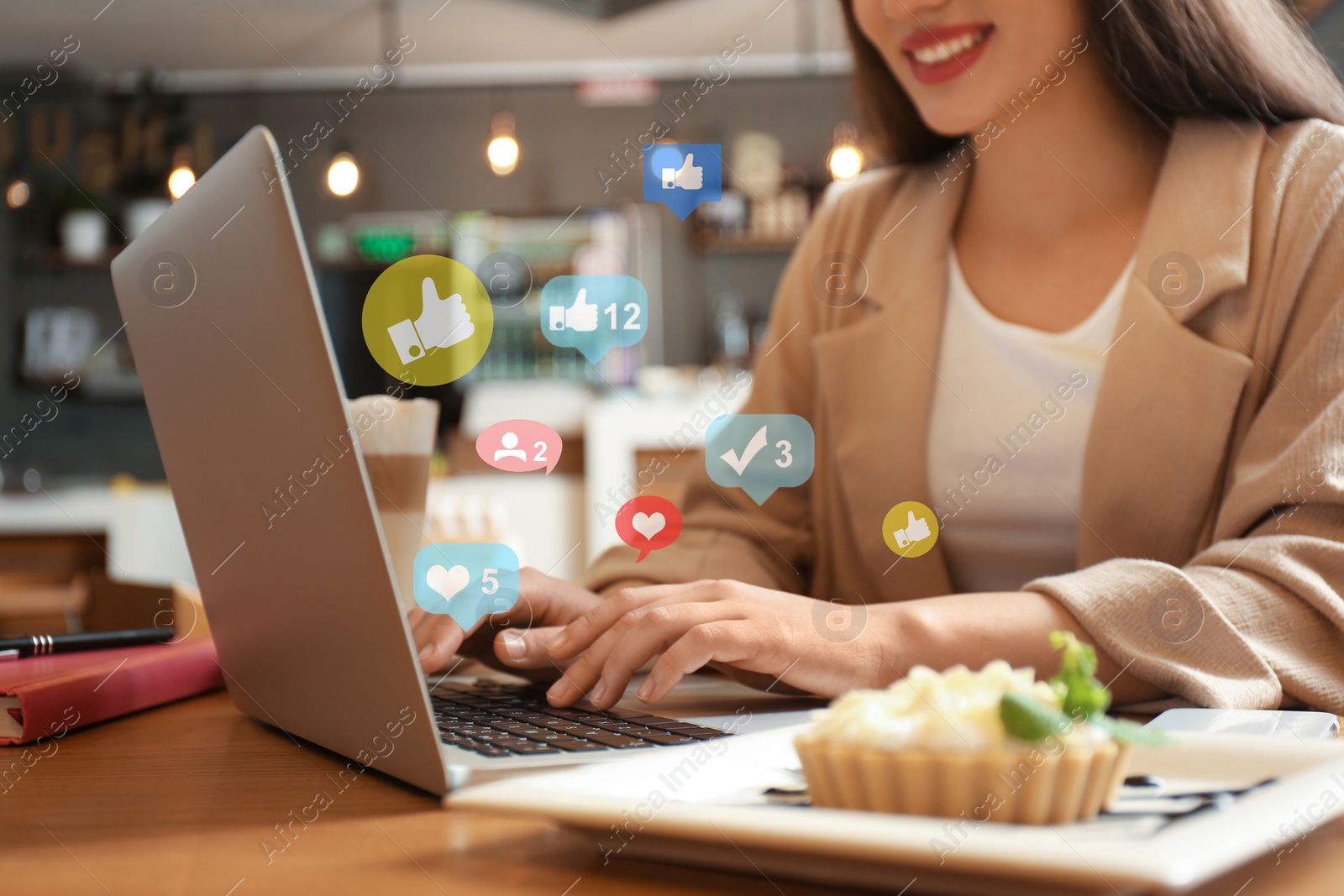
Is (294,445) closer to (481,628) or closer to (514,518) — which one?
(481,628)

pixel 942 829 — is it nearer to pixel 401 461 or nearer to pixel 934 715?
pixel 934 715

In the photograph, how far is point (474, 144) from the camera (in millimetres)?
5824

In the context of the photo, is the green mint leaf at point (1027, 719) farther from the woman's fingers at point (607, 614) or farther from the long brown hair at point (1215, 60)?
the long brown hair at point (1215, 60)

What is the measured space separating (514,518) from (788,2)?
2.48m

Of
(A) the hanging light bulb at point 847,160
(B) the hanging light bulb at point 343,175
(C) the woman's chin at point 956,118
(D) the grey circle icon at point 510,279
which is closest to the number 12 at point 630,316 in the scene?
(C) the woman's chin at point 956,118

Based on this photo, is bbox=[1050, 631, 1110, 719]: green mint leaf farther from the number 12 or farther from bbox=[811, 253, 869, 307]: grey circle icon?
bbox=[811, 253, 869, 307]: grey circle icon

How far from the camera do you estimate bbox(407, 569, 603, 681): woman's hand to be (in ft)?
2.17

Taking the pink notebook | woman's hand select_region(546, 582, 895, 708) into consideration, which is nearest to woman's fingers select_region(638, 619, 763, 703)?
woman's hand select_region(546, 582, 895, 708)

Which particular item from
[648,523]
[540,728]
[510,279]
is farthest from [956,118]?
[510,279]

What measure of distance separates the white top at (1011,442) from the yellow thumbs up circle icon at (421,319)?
0.52 meters

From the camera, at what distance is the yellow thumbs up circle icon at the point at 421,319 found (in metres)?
0.60

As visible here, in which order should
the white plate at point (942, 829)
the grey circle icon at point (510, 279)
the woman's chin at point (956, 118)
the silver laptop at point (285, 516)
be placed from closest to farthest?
the white plate at point (942, 829) < the silver laptop at point (285, 516) < the woman's chin at point (956, 118) < the grey circle icon at point (510, 279)

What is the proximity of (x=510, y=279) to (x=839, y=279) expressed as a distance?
458cm

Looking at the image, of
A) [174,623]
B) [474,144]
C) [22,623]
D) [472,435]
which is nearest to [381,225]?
[474,144]
